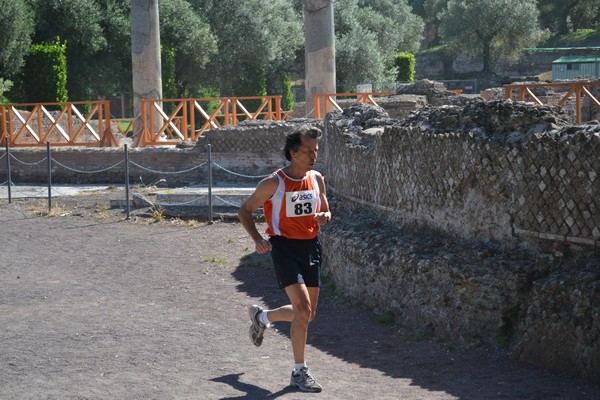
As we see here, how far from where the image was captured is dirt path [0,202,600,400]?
5.60 meters

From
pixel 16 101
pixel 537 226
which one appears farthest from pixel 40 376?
pixel 16 101

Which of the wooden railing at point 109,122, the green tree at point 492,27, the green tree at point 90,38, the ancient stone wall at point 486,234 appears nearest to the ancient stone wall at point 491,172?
the ancient stone wall at point 486,234

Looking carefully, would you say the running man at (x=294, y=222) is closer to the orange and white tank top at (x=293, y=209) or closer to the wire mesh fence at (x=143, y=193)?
the orange and white tank top at (x=293, y=209)

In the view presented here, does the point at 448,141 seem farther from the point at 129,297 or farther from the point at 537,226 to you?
the point at 129,297

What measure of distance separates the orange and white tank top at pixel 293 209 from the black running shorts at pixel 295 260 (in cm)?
4

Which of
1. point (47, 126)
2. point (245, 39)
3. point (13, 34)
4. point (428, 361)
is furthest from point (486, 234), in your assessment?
point (245, 39)

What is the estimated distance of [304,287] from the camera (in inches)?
224

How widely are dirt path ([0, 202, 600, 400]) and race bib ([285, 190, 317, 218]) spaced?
3.34 ft

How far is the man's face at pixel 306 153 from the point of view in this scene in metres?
5.74

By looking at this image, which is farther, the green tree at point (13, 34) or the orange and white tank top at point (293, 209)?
the green tree at point (13, 34)

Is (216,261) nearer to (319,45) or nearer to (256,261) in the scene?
(256,261)

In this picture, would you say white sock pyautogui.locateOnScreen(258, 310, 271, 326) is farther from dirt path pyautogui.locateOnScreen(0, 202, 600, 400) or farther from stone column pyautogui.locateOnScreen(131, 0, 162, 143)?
stone column pyautogui.locateOnScreen(131, 0, 162, 143)

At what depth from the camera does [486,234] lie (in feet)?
22.2

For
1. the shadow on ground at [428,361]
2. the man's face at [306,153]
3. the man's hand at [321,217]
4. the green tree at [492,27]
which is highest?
the green tree at [492,27]
